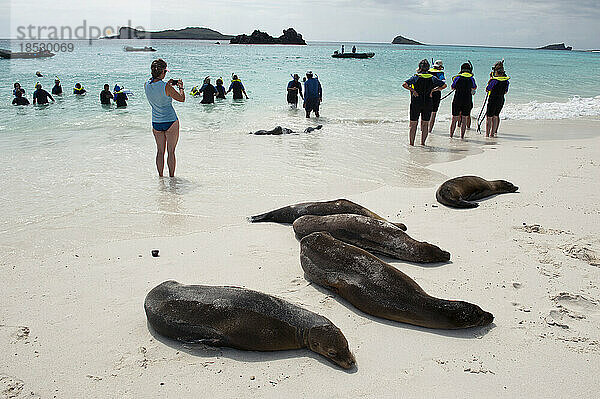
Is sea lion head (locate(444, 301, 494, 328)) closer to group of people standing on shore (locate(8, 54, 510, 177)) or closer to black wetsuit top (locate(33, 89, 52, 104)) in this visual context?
group of people standing on shore (locate(8, 54, 510, 177))

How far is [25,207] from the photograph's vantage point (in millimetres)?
7465

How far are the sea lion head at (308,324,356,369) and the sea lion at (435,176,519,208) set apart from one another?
13.3 ft

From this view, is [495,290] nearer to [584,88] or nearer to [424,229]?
[424,229]

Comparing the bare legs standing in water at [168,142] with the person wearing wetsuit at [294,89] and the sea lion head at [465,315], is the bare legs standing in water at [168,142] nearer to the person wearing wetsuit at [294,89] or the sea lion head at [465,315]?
the sea lion head at [465,315]

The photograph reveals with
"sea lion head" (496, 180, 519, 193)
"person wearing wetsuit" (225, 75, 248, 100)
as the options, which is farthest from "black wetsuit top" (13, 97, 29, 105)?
"sea lion head" (496, 180, 519, 193)

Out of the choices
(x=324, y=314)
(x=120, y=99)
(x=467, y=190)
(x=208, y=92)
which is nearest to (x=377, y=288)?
(x=324, y=314)

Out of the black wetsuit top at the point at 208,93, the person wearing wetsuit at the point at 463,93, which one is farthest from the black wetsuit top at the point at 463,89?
the black wetsuit top at the point at 208,93

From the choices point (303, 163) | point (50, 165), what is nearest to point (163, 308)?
point (303, 163)

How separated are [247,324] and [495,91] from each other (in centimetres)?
1144

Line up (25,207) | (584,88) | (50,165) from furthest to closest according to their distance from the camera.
A: (584,88) < (50,165) < (25,207)

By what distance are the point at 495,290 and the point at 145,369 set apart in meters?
3.11

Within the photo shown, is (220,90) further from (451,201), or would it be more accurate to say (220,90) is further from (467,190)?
(451,201)

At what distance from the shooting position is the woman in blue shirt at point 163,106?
8.31m

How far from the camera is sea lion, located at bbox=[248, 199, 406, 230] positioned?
643 cm
